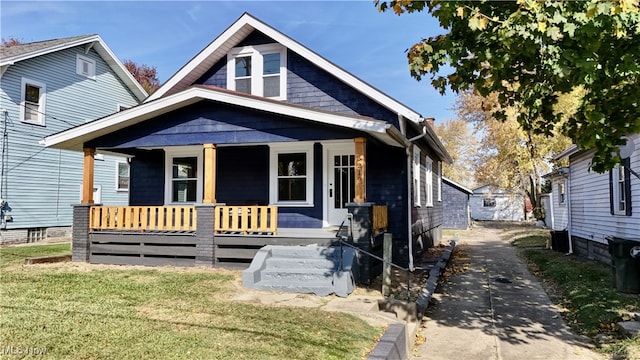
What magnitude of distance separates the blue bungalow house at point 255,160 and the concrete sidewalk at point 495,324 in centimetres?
181

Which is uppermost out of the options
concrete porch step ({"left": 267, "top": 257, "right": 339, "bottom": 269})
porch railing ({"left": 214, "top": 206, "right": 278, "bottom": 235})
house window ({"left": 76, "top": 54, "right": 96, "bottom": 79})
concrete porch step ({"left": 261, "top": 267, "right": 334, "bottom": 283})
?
house window ({"left": 76, "top": 54, "right": 96, "bottom": 79})

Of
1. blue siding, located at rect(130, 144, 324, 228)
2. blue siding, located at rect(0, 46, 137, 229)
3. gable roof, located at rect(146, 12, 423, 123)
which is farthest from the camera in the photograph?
blue siding, located at rect(0, 46, 137, 229)

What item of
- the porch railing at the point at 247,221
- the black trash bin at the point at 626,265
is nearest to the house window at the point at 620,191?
the black trash bin at the point at 626,265

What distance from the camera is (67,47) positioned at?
17.5 m

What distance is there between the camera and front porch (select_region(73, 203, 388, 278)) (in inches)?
352

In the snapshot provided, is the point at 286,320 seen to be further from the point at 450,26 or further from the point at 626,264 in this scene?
the point at 626,264

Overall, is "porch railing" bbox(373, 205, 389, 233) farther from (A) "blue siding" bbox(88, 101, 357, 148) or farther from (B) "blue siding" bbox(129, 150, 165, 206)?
(B) "blue siding" bbox(129, 150, 165, 206)

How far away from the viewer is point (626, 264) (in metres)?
7.56

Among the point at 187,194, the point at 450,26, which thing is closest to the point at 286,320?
the point at 450,26

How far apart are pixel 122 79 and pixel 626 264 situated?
21529 millimetres

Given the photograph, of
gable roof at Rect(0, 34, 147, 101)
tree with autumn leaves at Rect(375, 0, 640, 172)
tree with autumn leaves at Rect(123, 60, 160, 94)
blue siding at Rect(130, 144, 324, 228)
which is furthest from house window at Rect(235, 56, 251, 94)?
tree with autumn leaves at Rect(123, 60, 160, 94)

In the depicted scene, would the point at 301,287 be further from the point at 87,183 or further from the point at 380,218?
the point at 87,183

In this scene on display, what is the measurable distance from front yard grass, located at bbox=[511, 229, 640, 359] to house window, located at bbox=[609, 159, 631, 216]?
149 centimetres

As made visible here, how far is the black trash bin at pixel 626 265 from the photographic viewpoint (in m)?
7.43
